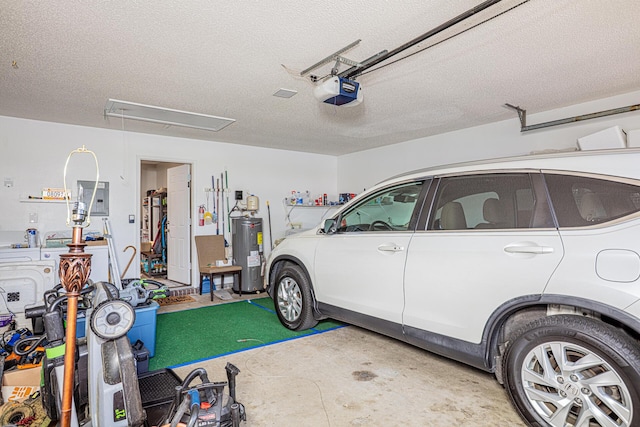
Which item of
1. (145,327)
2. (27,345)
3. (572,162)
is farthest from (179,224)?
(572,162)

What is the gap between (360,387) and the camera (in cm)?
246

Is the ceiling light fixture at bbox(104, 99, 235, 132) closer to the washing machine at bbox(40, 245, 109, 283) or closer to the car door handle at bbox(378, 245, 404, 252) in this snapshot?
the washing machine at bbox(40, 245, 109, 283)

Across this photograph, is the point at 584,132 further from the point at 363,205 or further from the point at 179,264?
the point at 179,264

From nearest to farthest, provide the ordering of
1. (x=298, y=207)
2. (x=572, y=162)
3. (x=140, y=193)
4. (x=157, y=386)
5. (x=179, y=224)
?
(x=572, y=162), (x=157, y=386), (x=140, y=193), (x=179, y=224), (x=298, y=207)

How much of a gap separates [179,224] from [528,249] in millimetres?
5718

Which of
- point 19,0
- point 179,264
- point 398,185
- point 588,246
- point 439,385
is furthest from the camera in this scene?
point 179,264

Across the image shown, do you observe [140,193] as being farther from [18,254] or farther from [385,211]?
[385,211]

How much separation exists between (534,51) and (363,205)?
1.81 m

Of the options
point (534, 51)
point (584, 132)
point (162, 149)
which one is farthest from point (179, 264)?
point (584, 132)

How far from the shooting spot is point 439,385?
97.7 inches

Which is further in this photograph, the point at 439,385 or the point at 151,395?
the point at 439,385

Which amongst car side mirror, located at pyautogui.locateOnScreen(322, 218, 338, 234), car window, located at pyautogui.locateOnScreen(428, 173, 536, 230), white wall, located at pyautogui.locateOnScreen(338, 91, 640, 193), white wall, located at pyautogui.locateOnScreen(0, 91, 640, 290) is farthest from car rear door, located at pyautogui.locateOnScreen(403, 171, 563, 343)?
white wall, located at pyautogui.locateOnScreen(0, 91, 640, 290)

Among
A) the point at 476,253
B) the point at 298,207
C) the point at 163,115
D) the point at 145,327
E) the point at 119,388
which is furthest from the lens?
the point at 298,207

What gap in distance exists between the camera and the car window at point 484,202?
6.79 ft
